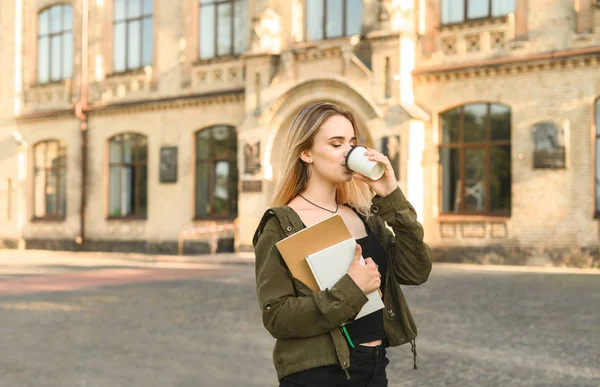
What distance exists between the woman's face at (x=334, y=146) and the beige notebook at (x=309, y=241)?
0.22 m

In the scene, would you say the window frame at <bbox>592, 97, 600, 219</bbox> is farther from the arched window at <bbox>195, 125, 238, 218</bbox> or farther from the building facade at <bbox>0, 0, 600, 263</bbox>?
the arched window at <bbox>195, 125, 238, 218</bbox>

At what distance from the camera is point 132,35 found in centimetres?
2694

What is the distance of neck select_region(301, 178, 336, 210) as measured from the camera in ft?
9.09

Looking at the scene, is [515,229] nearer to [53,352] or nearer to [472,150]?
[472,150]

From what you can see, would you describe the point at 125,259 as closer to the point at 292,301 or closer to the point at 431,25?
the point at 431,25

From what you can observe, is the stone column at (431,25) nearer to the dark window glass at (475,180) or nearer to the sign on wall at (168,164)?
the dark window glass at (475,180)

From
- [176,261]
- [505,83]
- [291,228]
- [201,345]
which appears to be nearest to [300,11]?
[505,83]

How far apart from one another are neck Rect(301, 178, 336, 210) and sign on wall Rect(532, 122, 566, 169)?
16577 mm

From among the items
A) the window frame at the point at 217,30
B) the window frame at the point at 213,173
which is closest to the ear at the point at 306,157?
the window frame at the point at 213,173

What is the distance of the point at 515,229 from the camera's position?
744 inches

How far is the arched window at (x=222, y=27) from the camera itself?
79.7 ft

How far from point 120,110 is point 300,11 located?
7.81m

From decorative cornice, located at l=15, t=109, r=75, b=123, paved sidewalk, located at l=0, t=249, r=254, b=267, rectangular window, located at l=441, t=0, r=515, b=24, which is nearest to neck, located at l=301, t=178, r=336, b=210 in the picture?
paved sidewalk, located at l=0, t=249, r=254, b=267

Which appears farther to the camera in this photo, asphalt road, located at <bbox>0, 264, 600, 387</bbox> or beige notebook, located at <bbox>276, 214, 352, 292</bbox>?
asphalt road, located at <bbox>0, 264, 600, 387</bbox>
